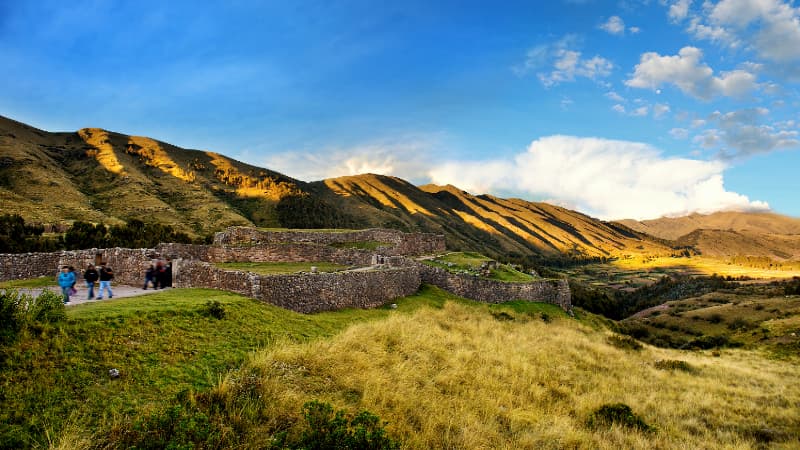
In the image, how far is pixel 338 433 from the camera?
235 inches

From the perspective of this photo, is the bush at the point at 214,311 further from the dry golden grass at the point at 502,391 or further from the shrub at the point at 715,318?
the shrub at the point at 715,318

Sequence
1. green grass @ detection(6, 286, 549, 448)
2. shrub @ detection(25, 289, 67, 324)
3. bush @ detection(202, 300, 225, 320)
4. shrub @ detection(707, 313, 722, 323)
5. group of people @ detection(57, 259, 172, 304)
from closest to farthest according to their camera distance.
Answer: green grass @ detection(6, 286, 549, 448), shrub @ detection(25, 289, 67, 324), bush @ detection(202, 300, 225, 320), group of people @ detection(57, 259, 172, 304), shrub @ detection(707, 313, 722, 323)

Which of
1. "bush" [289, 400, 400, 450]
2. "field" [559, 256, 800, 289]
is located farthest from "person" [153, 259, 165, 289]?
"field" [559, 256, 800, 289]

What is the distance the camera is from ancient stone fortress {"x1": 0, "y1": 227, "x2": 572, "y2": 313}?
16009 millimetres

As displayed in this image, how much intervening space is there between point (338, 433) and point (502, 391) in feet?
19.7

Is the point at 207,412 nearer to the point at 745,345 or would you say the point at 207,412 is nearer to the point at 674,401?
the point at 674,401

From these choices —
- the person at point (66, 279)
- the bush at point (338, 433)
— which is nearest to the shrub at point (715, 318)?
the bush at point (338, 433)

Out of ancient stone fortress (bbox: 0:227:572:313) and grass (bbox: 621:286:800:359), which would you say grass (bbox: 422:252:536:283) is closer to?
ancient stone fortress (bbox: 0:227:572:313)

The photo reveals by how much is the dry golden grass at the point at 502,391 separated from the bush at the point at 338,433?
0.70 metres

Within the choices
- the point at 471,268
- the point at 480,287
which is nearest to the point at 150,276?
the point at 480,287

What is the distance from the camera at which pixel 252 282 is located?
48.1ft

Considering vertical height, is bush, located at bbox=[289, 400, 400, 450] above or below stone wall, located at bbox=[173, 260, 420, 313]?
below

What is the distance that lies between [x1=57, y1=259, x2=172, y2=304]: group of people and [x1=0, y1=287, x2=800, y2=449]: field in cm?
425

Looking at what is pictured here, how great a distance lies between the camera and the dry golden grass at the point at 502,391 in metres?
7.79
